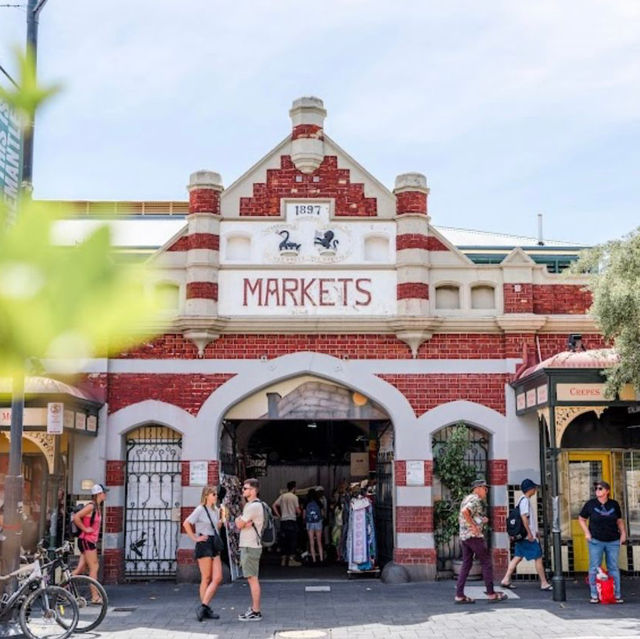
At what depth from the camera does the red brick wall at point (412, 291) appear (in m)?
15.9

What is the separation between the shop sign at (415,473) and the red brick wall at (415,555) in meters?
1.09

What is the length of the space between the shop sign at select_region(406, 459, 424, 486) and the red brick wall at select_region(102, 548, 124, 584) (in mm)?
5085

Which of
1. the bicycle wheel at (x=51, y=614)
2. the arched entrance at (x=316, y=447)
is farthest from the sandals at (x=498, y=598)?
the bicycle wheel at (x=51, y=614)

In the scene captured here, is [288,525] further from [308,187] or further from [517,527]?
[308,187]

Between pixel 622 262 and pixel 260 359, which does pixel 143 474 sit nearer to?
pixel 260 359

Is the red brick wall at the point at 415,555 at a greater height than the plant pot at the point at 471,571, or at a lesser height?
greater

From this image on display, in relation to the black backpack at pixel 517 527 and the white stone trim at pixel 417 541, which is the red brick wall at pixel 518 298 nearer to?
the black backpack at pixel 517 527

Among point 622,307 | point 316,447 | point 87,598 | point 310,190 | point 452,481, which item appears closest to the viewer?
point 87,598

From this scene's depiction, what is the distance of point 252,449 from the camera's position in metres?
22.4

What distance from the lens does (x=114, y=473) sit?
15.8 meters

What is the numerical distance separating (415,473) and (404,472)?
0.62 ft

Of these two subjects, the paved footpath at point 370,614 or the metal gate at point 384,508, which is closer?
the paved footpath at point 370,614

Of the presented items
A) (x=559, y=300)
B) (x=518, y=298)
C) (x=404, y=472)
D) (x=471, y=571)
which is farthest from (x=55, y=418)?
(x=559, y=300)

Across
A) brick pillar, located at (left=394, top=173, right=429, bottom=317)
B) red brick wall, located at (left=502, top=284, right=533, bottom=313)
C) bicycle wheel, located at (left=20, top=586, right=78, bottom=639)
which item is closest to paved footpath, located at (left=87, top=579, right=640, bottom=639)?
bicycle wheel, located at (left=20, top=586, right=78, bottom=639)
